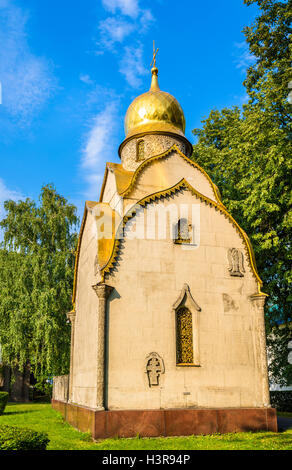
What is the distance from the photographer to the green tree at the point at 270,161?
16219mm

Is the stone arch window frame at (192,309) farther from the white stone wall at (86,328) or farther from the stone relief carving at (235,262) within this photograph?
the white stone wall at (86,328)

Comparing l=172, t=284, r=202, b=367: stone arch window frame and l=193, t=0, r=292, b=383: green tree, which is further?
l=193, t=0, r=292, b=383: green tree

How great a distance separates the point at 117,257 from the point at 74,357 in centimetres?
501

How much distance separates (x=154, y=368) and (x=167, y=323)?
1328 millimetres

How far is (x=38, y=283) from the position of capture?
992 inches

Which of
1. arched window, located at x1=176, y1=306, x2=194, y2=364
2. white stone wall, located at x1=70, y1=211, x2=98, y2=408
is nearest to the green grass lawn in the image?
white stone wall, located at x1=70, y1=211, x2=98, y2=408

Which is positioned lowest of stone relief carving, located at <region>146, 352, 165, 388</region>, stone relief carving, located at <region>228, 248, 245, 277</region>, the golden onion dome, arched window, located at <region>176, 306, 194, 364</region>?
stone relief carving, located at <region>146, 352, 165, 388</region>

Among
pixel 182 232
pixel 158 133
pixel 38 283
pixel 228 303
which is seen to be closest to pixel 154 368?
pixel 228 303

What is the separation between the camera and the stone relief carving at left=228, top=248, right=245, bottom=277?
13.3 meters

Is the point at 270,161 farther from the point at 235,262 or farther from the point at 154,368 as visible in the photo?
the point at 154,368

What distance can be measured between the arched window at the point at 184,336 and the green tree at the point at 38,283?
12.3 meters

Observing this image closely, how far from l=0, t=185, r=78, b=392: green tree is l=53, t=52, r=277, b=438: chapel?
9.12 m

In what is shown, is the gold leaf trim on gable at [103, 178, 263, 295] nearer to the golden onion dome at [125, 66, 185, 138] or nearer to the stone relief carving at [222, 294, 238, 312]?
the stone relief carving at [222, 294, 238, 312]

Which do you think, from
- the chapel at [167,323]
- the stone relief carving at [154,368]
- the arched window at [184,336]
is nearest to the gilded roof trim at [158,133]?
the chapel at [167,323]
